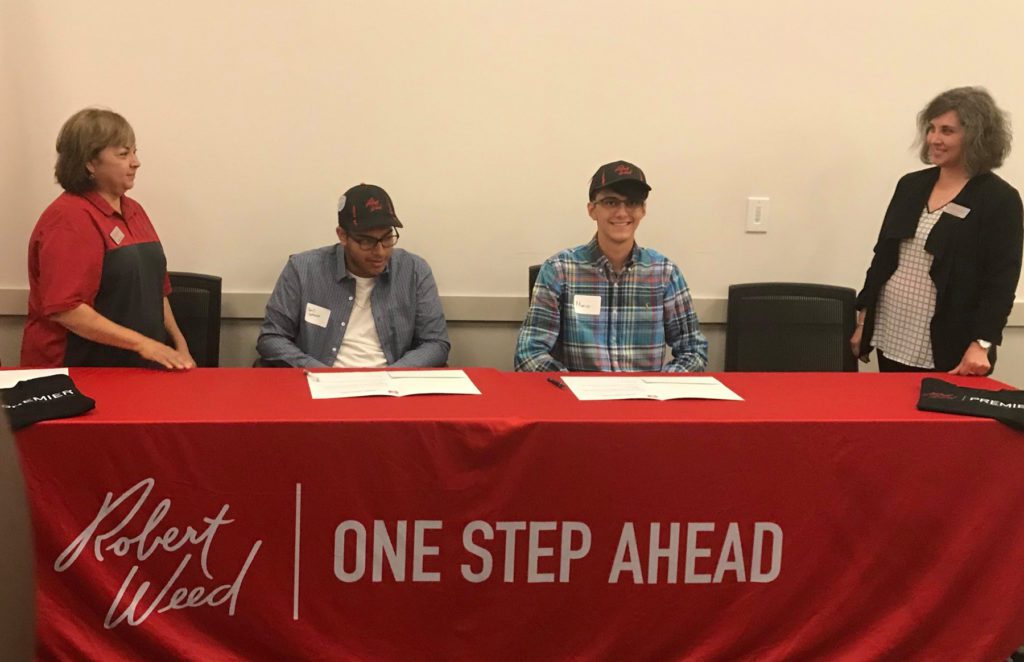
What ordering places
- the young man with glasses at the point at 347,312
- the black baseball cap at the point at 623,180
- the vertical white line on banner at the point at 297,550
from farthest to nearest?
the young man with glasses at the point at 347,312, the black baseball cap at the point at 623,180, the vertical white line on banner at the point at 297,550

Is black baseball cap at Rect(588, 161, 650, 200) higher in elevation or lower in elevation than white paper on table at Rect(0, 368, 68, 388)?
higher

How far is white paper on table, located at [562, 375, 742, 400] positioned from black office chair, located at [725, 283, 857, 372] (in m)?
1.06

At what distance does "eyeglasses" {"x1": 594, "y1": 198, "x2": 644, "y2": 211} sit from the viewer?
9.03ft

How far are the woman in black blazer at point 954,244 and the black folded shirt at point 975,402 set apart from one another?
1.47ft

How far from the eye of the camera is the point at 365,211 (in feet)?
9.46

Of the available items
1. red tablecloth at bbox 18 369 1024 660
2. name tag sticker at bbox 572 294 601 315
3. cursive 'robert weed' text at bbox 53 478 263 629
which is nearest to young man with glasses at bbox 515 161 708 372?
name tag sticker at bbox 572 294 601 315

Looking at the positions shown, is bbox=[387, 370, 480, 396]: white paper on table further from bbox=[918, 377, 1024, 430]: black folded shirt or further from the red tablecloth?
bbox=[918, 377, 1024, 430]: black folded shirt

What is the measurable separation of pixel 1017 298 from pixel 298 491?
9.74 feet

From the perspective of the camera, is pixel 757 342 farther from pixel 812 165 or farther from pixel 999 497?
pixel 999 497

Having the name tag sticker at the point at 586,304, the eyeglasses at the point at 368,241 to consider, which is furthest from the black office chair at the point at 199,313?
the name tag sticker at the point at 586,304

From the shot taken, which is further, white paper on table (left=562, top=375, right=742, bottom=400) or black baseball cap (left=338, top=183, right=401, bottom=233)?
black baseball cap (left=338, top=183, right=401, bottom=233)

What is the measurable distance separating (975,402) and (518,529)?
1097 mm

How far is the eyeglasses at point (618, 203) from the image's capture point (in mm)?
2752

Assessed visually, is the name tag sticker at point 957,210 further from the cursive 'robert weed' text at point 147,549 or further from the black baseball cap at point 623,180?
the cursive 'robert weed' text at point 147,549
